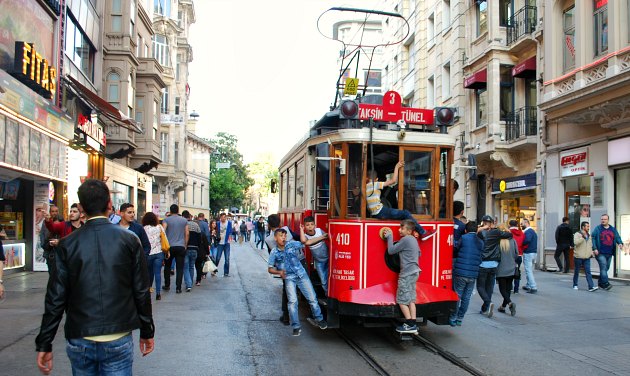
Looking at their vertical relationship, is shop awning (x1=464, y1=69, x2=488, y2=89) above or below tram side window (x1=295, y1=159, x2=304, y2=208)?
above

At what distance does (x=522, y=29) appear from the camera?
67.6 feet

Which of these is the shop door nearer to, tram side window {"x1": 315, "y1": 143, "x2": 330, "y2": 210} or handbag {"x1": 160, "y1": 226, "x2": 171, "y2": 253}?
tram side window {"x1": 315, "y1": 143, "x2": 330, "y2": 210}

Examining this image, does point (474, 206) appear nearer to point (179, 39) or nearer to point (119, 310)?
point (119, 310)

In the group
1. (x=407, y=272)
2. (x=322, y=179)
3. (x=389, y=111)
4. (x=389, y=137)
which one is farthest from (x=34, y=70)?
(x=407, y=272)

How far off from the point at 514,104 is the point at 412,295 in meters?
16.3

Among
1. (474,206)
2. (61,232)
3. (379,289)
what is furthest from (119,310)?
(474,206)

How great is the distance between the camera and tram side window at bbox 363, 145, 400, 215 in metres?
7.59

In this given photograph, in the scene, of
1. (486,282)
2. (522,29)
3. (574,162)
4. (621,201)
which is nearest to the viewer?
(486,282)

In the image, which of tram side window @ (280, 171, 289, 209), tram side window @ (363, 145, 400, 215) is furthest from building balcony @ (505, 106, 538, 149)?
tram side window @ (363, 145, 400, 215)

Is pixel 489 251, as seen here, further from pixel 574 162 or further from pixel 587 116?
pixel 574 162

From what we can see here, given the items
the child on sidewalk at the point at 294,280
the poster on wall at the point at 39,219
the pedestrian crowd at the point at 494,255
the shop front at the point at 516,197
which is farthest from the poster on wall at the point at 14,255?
the shop front at the point at 516,197

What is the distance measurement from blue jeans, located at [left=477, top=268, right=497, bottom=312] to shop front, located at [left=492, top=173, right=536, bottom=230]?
10.9 metres

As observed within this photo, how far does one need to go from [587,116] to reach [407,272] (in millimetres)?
10924

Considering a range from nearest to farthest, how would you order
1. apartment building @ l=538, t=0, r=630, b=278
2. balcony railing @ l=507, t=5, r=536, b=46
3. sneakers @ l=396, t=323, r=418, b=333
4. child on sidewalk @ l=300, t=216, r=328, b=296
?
sneakers @ l=396, t=323, r=418, b=333, child on sidewalk @ l=300, t=216, r=328, b=296, apartment building @ l=538, t=0, r=630, b=278, balcony railing @ l=507, t=5, r=536, b=46
